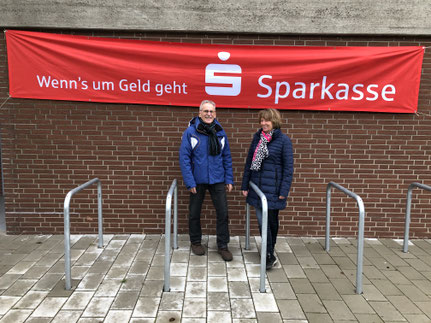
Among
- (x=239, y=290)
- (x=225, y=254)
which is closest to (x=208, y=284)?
(x=239, y=290)

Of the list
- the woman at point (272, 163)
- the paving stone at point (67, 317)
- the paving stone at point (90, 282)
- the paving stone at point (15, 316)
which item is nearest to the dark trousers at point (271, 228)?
the woman at point (272, 163)

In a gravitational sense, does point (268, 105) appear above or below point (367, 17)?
below

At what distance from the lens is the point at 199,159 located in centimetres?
379

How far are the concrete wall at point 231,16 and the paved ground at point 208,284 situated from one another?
2.82m

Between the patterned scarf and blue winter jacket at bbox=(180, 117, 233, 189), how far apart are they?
0.46 m

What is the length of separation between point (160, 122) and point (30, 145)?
1.80 meters

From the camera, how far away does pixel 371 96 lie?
438 cm

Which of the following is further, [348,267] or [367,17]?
A: [367,17]

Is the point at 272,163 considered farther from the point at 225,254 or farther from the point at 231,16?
the point at 231,16

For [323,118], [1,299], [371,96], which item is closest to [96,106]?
[1,299]

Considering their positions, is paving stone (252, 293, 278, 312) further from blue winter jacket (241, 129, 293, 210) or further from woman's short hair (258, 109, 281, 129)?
woman's short hair (258, 109, 281, 129)

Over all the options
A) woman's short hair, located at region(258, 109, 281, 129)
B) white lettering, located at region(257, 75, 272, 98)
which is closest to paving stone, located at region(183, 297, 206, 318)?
woman's short hair, located at region(258, 109, 281, 129)

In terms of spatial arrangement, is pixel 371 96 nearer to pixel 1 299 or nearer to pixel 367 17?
pixel 367 17

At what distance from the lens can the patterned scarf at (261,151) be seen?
3457 millimetres
